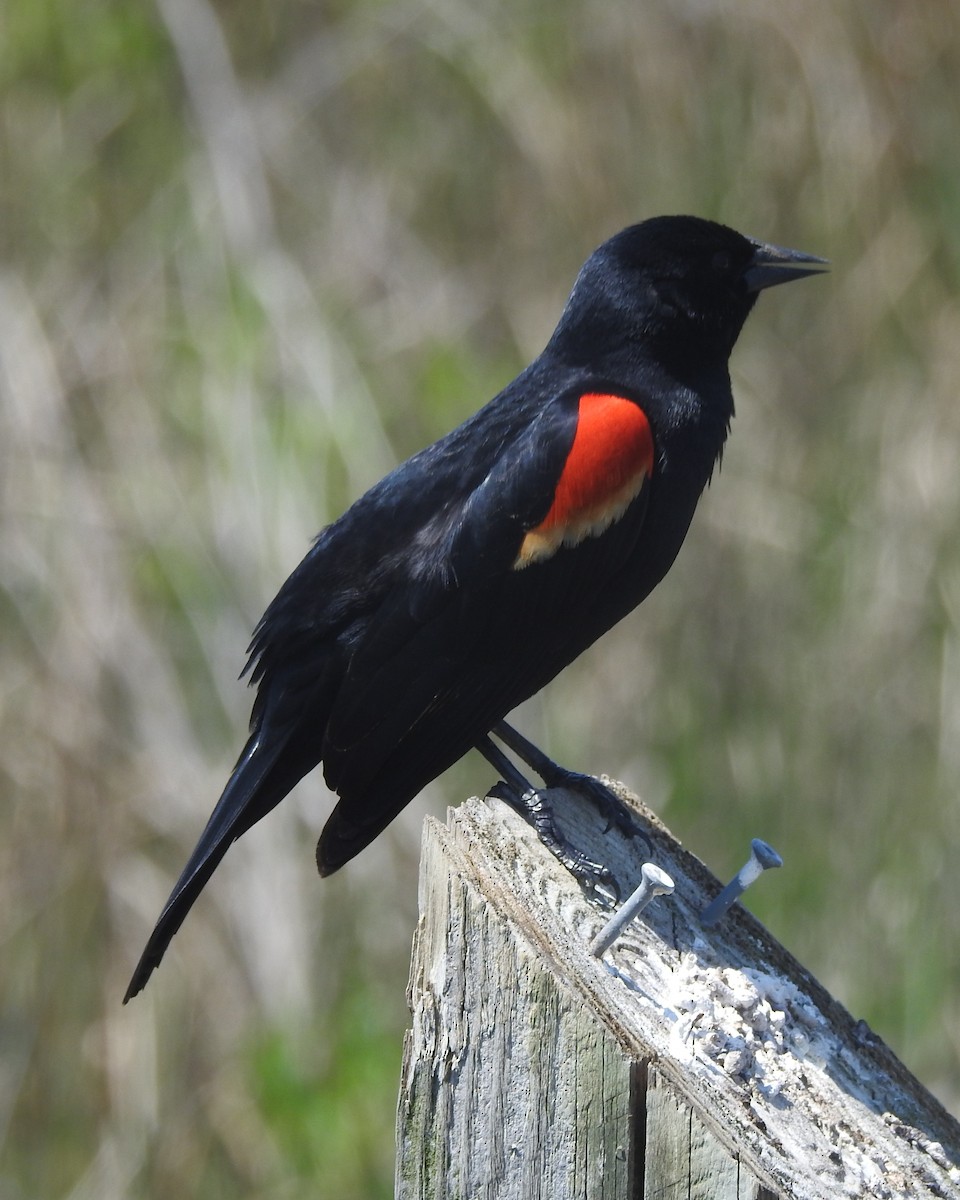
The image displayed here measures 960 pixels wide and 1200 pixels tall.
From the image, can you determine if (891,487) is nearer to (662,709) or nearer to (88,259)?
(662,709)

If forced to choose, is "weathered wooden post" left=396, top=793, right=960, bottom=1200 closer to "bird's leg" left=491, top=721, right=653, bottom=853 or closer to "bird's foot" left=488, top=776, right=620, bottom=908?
"bird's foot" left=488, top=776, right=620, bottom=908

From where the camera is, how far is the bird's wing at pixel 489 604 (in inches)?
99.0

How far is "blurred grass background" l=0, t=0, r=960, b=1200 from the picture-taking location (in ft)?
12.8

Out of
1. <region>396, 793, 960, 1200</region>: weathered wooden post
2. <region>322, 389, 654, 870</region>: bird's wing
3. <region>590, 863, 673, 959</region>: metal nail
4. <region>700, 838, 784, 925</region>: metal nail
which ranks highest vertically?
<region>322, 389, 654, 870</region>: bird's wing

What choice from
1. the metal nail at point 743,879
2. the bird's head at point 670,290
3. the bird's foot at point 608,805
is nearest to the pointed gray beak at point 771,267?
the bird's head at point 670,290

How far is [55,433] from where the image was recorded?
4254mm

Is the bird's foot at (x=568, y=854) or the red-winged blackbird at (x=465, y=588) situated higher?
the red-winged blackbird at (x=465, y=588)

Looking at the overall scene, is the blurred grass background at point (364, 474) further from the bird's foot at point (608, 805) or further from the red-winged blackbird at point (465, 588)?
the bird's foot at point (608, 805)

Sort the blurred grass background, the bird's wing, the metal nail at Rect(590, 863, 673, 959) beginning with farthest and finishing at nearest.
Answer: the blurred grass background, the bird's wing, the metal nail at Rect(590, 863, 673, 959)

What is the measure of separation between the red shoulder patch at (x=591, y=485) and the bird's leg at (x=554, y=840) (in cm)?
46

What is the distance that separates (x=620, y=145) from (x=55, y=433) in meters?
1.99

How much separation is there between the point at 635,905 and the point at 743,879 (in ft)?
1.04

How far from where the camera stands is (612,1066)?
140 centimetres

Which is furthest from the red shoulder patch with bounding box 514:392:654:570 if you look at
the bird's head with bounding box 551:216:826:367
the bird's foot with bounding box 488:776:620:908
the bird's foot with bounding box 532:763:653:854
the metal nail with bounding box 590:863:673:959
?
the metal nail with bounding box 590:863:673:959
